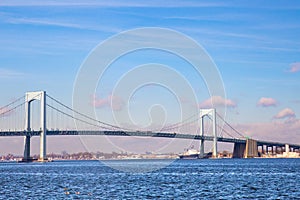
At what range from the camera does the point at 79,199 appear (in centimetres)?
3538

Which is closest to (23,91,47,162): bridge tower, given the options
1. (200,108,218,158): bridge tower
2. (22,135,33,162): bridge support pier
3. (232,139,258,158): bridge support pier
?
(22,135,33,162): bridge support pier

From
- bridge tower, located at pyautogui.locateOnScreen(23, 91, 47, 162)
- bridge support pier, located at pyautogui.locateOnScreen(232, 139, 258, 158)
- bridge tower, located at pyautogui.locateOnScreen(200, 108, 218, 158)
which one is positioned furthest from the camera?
bridge support pier, located at pyautogui.locateOnScreen(232, 139, 258, 158)

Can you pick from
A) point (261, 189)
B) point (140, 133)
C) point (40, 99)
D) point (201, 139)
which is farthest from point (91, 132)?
point (261, 189)

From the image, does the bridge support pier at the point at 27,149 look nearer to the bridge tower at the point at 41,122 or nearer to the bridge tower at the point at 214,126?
the bridge tower at the point at 41,122

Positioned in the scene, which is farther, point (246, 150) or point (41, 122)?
point (246, 150)

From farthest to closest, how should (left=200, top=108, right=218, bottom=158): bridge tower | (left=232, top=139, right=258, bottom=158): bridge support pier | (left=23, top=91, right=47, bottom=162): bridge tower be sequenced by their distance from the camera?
(left=232, top=139, right=258, bottom=158): bridge support pier → (left=200, top=108, right=218, bottom=158): bridge tower → (left=23, top=91, right=47, bottom=162): bridge tower

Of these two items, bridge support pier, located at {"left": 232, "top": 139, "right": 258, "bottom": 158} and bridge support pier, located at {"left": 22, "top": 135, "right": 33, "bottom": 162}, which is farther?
bridge support pier, located at {"left": 232, "top": 139, "right": 258, "bottom": 158}

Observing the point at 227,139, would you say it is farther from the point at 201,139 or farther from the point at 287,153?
the point at 287,153

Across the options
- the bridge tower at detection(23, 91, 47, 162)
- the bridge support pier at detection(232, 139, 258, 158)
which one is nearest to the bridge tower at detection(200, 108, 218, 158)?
the bridge support pier at detection(232, 139, 258, 158)

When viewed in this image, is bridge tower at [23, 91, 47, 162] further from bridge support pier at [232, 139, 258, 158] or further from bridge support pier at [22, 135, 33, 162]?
bridge support pier at [232, 139, 258, 158]

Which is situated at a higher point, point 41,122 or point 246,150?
point 41,122

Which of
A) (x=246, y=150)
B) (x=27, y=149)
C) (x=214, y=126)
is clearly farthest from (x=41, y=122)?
(x=246, y=150)

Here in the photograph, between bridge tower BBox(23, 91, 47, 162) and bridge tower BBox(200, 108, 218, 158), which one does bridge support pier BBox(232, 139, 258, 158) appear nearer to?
bridge tower BBox(200, 108, 218, 158)

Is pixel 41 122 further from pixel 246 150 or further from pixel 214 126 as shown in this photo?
pixel 246 150
